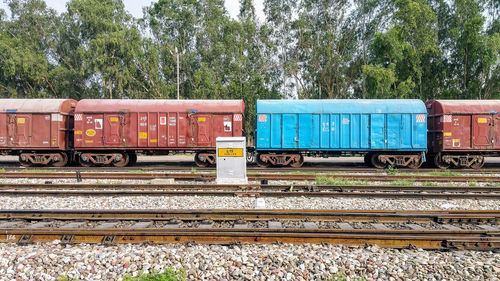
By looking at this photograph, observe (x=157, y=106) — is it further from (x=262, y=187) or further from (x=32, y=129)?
(x=262, y=187)

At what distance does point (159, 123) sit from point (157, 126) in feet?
0.59

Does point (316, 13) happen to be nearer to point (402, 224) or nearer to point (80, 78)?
point (80, 78)

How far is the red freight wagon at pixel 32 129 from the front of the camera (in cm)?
1494

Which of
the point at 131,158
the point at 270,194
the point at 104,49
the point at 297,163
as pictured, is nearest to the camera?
the point at 270,194

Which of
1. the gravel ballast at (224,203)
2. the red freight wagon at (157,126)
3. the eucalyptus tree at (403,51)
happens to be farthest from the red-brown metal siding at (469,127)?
the eucalyptus tree at (403,51)

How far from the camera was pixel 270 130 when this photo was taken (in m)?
15.0

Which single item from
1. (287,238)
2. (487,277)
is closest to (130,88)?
(287,238)

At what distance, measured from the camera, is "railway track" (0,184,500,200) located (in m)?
8.69

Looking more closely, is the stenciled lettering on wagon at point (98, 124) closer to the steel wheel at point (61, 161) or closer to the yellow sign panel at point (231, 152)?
the steel wheel at point (61, 161)

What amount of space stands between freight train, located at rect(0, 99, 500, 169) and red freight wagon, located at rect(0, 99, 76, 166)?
0.04m

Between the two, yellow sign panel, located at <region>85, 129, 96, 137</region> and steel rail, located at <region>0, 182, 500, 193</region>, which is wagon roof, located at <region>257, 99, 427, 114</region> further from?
Result: yellow sign panel, located at <region>85, 129, 96, 137</region>

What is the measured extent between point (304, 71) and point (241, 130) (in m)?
21.6

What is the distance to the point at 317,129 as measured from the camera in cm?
1498

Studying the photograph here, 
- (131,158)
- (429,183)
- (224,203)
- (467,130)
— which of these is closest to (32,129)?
(131,158)
